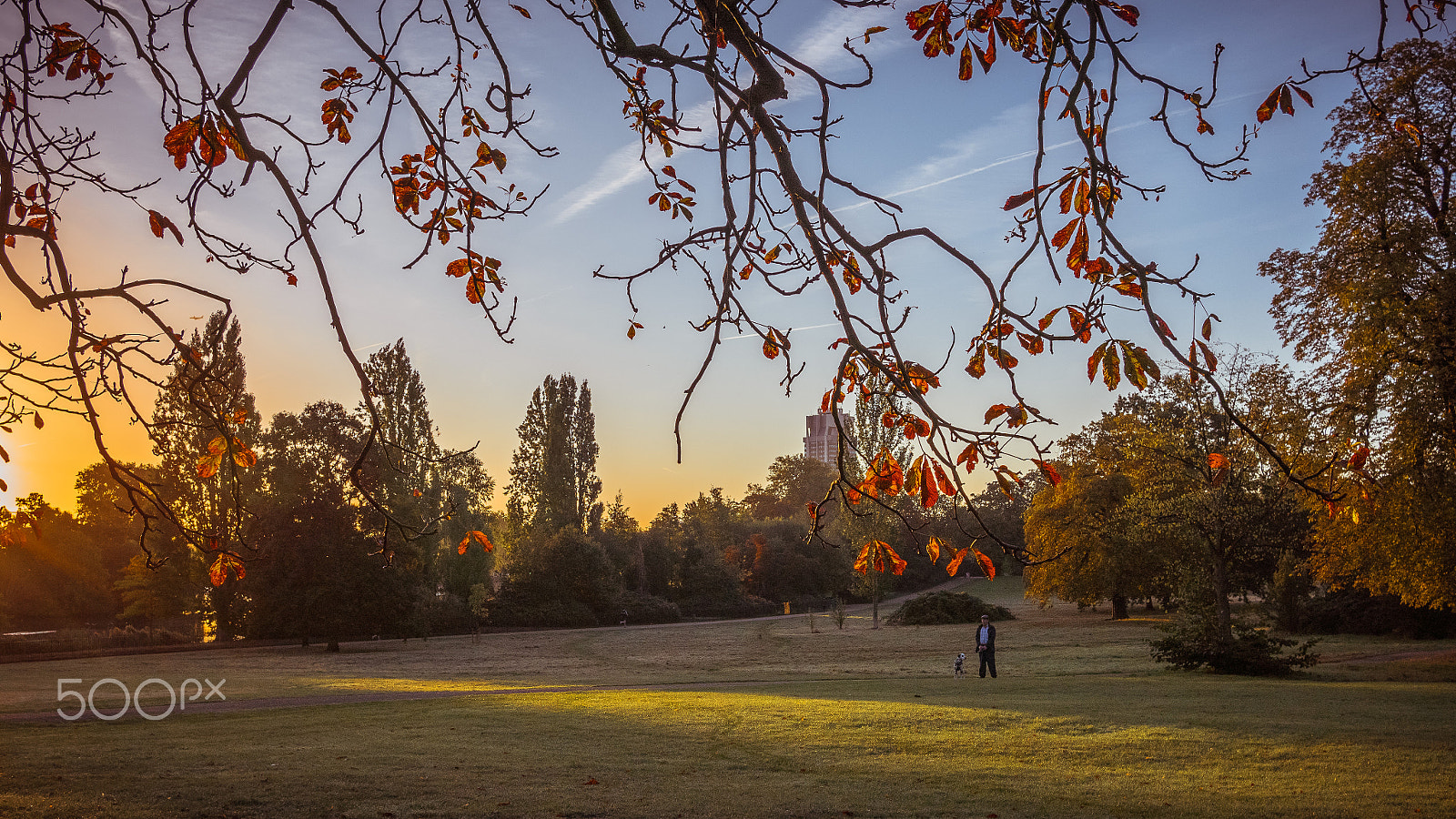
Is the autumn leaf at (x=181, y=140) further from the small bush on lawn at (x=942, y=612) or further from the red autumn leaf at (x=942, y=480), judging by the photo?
the small bush on lawn at (x=942, y=612)

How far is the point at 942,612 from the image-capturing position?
48.4 m

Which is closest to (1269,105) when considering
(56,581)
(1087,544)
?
(1087,544)

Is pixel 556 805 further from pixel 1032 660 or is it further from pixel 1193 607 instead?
pixel 1032 660

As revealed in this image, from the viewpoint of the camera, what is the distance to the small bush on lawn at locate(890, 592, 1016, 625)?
48125 millimetres

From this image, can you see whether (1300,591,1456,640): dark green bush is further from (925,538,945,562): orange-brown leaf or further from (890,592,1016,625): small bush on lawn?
(925,538,945,562): orange-brown leaf

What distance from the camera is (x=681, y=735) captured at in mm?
11586

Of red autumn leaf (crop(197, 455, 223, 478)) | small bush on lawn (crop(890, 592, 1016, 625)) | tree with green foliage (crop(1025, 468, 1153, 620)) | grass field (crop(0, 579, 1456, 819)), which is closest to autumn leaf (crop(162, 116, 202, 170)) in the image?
red autumn leaf (crop(197, 455, 223, 478))

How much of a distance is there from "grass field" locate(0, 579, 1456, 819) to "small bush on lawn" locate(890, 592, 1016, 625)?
87.9 ft

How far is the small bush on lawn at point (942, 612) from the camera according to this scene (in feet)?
158

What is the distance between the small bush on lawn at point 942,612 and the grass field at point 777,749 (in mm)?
26790

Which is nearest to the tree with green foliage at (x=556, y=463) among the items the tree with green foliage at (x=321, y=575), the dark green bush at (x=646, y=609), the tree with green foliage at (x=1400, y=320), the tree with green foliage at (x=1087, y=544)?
the dark green bush at (x=646, y=609)

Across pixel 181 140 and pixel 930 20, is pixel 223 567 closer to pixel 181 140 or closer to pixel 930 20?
pixel 181 140

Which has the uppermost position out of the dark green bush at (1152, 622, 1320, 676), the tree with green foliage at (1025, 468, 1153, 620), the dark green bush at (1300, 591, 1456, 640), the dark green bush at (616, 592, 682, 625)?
the tree with green foliage at (1025, 468, 1153, 620)

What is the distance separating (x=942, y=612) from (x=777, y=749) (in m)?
40.0
